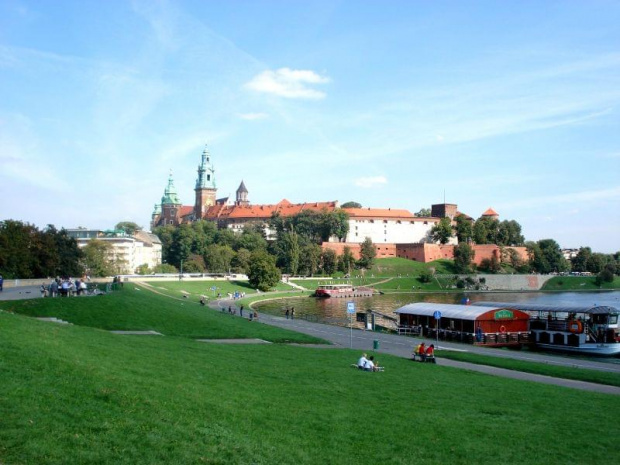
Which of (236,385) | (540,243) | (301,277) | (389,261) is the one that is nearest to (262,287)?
(301,277)

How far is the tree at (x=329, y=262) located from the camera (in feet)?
417

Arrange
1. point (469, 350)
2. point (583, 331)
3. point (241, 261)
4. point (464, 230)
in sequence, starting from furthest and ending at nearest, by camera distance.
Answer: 1. point (464, 230)
2. point (241, 261)
3. point (583, 331)
4. point (469, 350)

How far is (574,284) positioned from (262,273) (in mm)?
80848

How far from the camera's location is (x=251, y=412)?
12211 mm

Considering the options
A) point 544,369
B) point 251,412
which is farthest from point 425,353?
point 251,412

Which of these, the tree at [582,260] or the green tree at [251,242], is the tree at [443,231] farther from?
the green tree at [251,242]

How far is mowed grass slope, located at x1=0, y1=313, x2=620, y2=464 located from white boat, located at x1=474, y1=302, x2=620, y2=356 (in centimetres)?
2249

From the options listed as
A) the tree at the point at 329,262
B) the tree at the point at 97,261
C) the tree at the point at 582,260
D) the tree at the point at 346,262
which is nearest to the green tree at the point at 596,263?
the tree at the point at 582,260

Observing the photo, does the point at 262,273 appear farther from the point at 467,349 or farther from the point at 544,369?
the point at 544,369

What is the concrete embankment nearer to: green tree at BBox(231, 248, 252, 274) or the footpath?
green tree at BBox(231, 248, 252, 274)

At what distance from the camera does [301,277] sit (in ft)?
396

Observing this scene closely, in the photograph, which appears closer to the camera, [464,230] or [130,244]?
[130,244]

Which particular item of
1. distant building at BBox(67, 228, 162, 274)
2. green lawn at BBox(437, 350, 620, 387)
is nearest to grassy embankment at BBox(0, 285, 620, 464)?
green lawn at BBox(437, 350, 620, 387)

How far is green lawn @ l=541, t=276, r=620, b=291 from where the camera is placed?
135 meters
